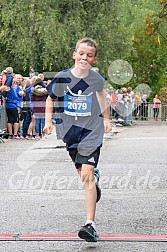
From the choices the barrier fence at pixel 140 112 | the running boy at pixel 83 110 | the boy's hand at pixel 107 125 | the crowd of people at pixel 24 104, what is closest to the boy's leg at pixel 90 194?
the running boy at pixel 83 110

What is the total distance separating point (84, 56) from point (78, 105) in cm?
44

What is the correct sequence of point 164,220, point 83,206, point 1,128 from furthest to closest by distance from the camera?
point 1,128 → point 83,206 → point 164,220

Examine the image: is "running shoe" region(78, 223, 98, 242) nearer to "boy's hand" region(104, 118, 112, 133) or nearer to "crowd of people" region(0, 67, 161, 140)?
"boy's hand" region(104, 118, 112, 133)

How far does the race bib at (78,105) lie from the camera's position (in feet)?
20.6

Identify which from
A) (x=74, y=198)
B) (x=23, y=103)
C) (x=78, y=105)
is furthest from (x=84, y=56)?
(x=23, y=103)

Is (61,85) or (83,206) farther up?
(61,85)

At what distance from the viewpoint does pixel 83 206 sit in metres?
7.67

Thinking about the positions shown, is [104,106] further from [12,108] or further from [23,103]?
[23,103]

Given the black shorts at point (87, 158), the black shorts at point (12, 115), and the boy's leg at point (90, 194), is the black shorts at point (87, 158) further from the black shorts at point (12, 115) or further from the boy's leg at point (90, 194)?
the black shorts at point (12, 115)

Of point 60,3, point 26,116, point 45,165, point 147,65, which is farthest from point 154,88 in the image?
point 45,165

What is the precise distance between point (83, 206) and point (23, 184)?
2.09 meters

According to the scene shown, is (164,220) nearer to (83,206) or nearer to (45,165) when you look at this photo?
(83,206)

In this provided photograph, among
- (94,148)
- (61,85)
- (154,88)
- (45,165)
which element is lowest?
(154,88)

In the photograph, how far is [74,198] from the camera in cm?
827
